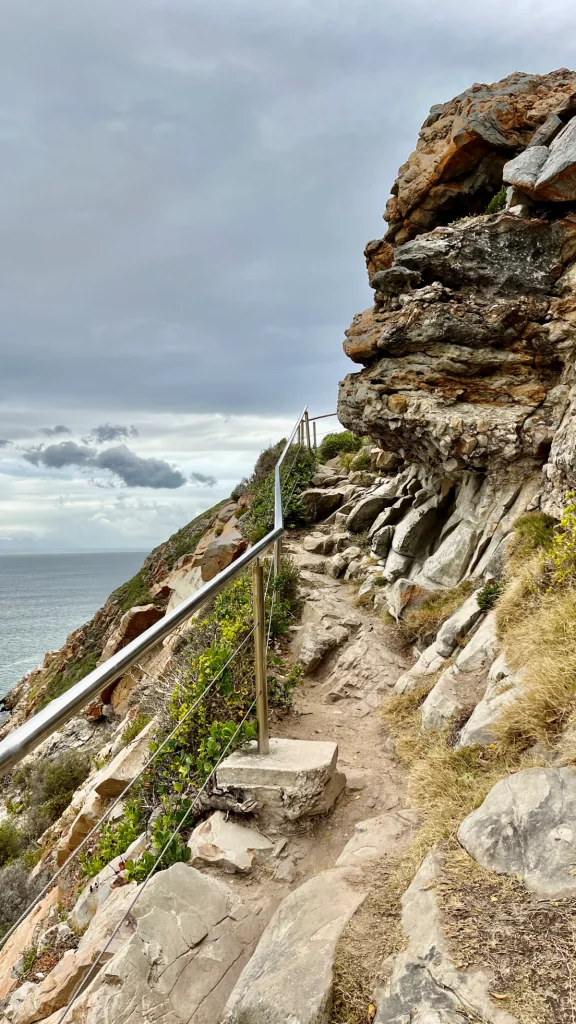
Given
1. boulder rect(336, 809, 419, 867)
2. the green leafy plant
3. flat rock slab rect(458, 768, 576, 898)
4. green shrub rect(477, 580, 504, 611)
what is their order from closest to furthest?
flat rock slab rect(458, 768, 576, 898) < boulder rect(336, 809, 419, 867) < the green leafy plant < green shrub rect(477, 580, 504, 611)

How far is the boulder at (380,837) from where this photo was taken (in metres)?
3.08

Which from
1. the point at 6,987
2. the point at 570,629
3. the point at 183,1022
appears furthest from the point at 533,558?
the point at 6,987

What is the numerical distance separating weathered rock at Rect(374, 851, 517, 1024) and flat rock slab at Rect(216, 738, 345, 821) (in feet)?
4.04

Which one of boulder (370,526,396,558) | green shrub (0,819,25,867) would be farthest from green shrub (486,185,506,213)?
green shrub (0,819,25,867)

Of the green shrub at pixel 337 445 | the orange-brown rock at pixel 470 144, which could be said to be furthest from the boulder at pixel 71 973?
the green shrub at pixel 337 445

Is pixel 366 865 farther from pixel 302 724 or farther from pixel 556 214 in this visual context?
pixel 556 214

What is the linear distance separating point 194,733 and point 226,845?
1013 millimetres

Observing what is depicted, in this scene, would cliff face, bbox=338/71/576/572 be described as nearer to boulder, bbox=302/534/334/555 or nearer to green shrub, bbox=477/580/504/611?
green shrub, bbox=477/580/504/611

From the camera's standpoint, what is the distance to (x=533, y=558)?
212 inches

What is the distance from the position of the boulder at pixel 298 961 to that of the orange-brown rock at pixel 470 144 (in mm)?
9407

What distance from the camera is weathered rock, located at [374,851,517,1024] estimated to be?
5.98ft

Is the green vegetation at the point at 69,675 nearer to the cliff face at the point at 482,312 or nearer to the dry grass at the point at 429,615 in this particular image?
the dry grass at the point at 429,615

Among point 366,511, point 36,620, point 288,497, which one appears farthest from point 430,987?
point 36,620

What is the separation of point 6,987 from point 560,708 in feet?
15.9
